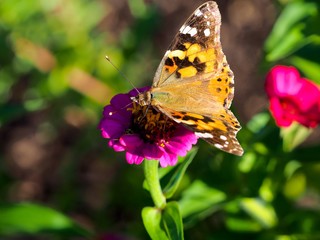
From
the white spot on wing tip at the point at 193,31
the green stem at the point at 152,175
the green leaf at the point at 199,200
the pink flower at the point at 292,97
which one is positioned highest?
the white spot on wing tip at the point at 193,31

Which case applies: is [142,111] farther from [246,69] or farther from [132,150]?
[246,69]

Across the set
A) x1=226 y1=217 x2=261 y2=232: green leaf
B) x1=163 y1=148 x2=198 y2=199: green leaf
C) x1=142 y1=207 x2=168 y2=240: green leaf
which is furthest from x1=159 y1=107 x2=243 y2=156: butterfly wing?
x1=226 y1=217 x2=261 y2=232: green leaf

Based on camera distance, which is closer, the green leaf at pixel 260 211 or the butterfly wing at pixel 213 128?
the butterfly wing at pixel 213 128

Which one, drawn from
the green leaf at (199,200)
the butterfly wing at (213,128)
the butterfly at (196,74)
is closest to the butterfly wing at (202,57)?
the butterfly at (196,74)

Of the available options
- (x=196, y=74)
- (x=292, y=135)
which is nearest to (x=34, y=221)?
(x=196, y=74)

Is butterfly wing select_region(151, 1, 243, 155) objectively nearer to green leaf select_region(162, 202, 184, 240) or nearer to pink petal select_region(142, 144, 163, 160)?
pink petal select_region(142, 144, 163, 160)

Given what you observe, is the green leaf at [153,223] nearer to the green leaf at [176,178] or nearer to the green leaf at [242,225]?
the green leaf at [176,178]
